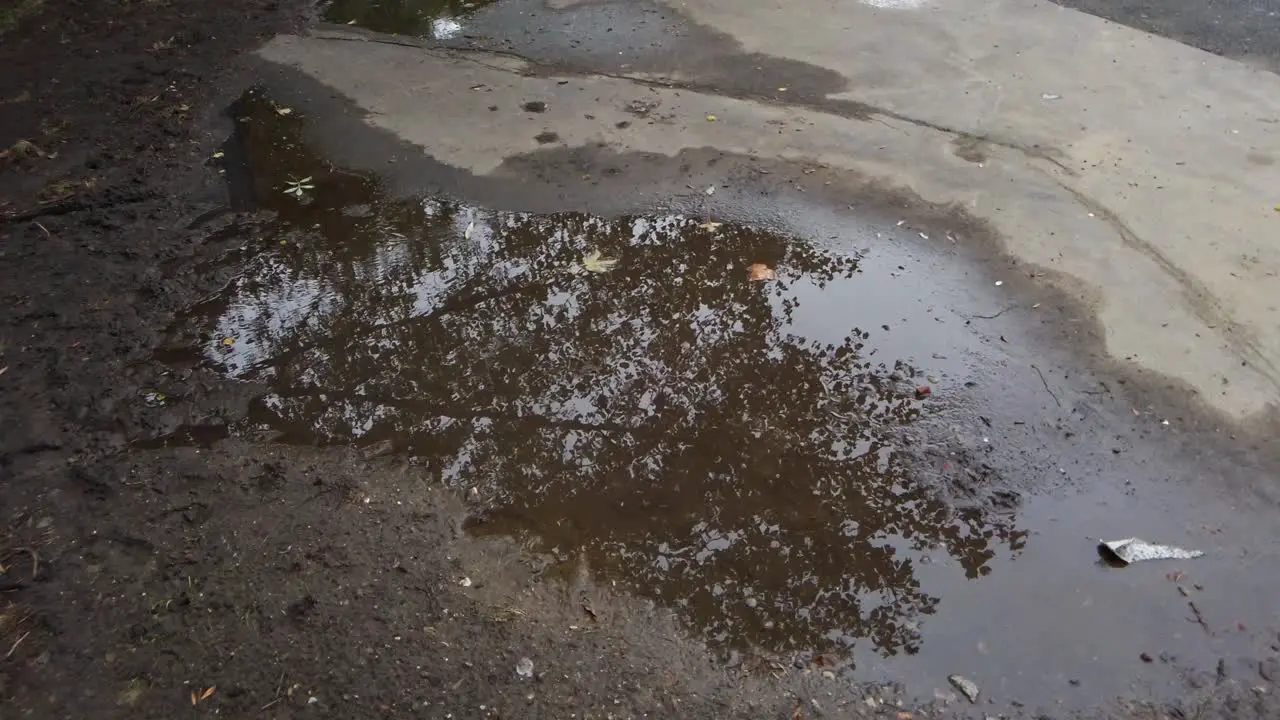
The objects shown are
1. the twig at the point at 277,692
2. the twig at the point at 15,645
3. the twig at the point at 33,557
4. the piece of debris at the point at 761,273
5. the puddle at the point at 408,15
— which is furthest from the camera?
the puddle at the point at 408,15

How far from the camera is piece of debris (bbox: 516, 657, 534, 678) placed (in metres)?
2.42

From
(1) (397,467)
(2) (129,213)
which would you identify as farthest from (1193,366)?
(2) (129,213)

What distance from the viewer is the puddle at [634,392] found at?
2.77 meters

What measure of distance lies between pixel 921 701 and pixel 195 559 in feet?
7.79

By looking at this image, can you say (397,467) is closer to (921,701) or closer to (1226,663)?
(921,701)

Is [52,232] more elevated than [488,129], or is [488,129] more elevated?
[488,129]

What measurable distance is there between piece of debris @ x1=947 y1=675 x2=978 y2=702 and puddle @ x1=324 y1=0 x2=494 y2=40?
5.69 m

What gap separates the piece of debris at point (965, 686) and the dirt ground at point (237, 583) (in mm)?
48

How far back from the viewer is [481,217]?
4406 millimetres

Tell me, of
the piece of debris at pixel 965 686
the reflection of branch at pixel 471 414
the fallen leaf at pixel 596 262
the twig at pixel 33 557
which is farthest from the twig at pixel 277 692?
the fallen leaf at pixel 596 262

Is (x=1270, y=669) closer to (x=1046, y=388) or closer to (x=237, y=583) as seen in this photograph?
(x=1046, y=388)

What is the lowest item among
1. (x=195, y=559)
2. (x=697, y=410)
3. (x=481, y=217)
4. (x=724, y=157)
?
(x=195, y=559)

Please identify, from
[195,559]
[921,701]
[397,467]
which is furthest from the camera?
[397,467]

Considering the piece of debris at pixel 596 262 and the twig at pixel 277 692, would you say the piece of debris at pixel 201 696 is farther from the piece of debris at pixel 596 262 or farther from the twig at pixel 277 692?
the piece of debris at pixel 596 262
